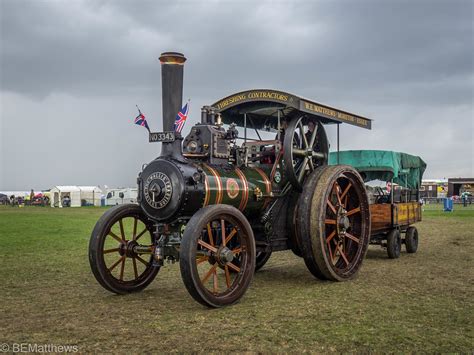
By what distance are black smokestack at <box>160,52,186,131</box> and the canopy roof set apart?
1.13 metres

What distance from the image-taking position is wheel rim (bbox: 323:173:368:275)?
740 centimetres

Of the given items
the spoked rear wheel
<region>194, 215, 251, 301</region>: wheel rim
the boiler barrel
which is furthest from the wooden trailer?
the spoked rear wheel

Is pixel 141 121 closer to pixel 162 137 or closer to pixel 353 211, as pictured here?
pixel 162 137

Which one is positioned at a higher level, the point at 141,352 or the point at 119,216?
the point at 119,216

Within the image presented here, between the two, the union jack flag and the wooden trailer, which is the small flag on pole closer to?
the union jack flag

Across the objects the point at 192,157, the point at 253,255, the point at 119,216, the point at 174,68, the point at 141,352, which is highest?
the point at 174,68

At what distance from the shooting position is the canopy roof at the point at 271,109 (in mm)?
7246

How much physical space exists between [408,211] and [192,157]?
618 centimetres

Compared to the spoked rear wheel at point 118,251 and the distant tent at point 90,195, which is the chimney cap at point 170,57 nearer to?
the spoked rear wheel at point 118,251

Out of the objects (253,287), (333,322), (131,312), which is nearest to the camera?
(333,322)

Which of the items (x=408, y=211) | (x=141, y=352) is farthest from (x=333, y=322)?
(x=408, y=211)

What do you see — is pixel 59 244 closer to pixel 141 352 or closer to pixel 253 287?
pixel 253 287

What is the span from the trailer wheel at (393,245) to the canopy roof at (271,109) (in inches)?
91.3

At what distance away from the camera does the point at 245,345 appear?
424 centimetres
